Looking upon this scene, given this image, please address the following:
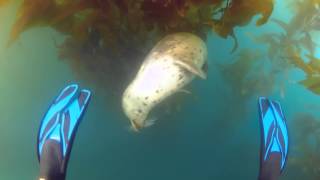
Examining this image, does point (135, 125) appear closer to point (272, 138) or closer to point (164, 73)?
point (164, 73)

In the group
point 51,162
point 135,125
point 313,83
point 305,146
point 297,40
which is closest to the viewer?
point 51,162

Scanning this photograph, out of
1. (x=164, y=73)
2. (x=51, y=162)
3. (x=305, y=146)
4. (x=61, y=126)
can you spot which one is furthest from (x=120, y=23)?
(x=305, y=146)

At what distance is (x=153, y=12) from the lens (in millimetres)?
2307

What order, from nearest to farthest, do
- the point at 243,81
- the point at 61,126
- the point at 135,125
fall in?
the point at 61,126
the point at 135,125
the point at 243,81

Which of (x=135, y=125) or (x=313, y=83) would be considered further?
(x=313, y=83)

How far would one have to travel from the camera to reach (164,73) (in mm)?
2152

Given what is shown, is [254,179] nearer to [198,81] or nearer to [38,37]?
[198,81]

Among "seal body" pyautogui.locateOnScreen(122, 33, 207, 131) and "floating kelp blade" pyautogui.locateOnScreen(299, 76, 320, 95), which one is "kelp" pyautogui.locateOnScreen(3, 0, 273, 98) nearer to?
"seal body" pyautogui.locateOnScreen(122, 33, 207, 131)

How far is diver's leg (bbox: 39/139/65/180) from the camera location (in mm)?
1746

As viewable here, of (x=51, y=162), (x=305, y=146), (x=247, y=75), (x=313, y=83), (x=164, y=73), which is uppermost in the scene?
(x=247, y=75)

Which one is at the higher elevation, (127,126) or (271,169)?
(127,126)

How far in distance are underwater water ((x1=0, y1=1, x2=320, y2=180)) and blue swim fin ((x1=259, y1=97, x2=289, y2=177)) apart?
2.05 ft

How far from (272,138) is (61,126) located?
42.0 inches

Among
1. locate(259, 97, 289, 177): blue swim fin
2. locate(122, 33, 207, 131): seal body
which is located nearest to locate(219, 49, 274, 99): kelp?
locate(122, 33, 207, 131): seal body
